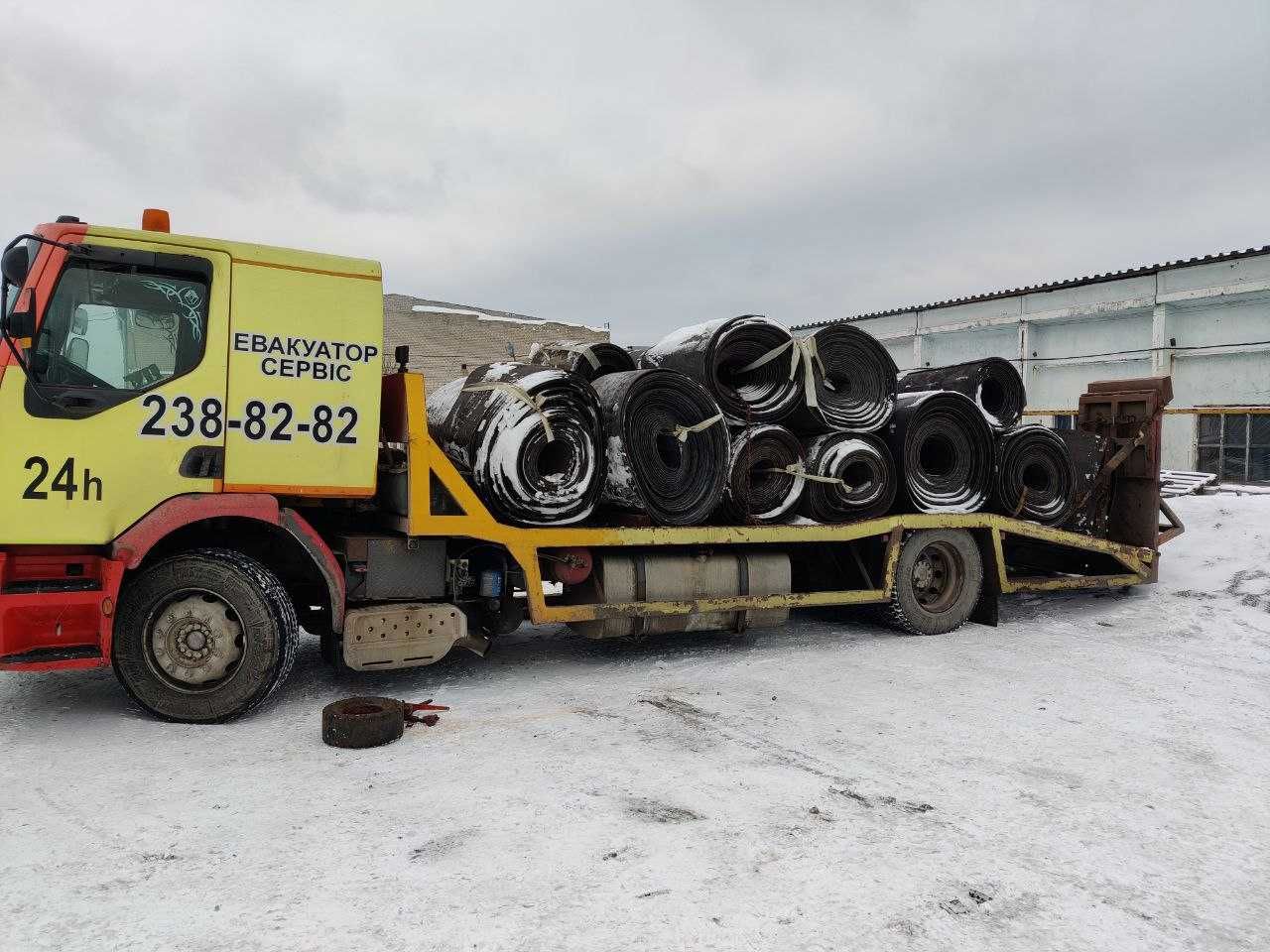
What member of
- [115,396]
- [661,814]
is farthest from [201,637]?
[661,814]

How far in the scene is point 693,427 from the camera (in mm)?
5871

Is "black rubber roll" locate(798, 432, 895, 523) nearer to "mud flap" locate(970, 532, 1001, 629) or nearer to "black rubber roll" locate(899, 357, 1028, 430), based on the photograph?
"mud flap" locate(970, 532, 1001, 629)

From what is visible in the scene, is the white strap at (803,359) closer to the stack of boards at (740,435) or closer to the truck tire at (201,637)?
the stack of boards at (740,435)

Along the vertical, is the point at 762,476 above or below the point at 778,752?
above

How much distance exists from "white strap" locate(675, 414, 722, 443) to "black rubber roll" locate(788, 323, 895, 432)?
3.19ft

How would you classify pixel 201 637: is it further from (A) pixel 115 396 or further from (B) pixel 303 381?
(B) pixel 303 381

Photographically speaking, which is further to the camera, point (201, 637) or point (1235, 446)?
point (1235, 446)

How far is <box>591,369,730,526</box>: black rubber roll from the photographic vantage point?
5684mm

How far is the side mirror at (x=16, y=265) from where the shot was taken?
4.06 meters

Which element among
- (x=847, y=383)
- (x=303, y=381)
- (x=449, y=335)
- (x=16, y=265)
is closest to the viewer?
(x=16, y=265)

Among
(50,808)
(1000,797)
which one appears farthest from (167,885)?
(1000,797)

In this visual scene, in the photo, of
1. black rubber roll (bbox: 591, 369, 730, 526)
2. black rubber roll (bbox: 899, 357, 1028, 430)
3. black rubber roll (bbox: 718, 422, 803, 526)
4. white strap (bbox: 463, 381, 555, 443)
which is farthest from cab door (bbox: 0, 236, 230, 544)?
black rubber roll (bbox: 899, 357, 1028, 430)

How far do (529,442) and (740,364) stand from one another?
7.01ft

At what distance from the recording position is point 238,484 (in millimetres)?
4547
